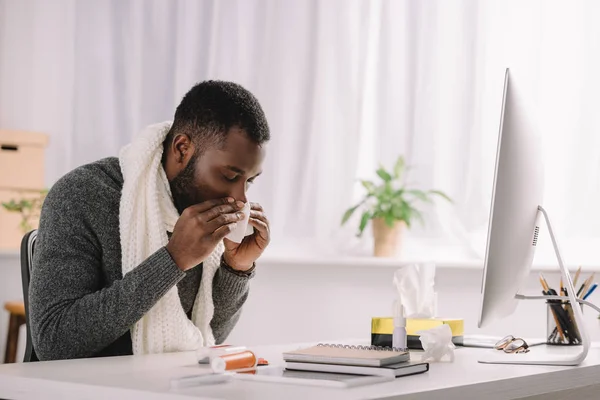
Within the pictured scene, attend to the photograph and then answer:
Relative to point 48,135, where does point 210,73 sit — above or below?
above

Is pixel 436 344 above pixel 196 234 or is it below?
below

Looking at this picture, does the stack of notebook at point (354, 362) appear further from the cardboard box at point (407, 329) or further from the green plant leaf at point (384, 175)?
the green plant leaf at point (384, 175)

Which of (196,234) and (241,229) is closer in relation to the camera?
(196,234)

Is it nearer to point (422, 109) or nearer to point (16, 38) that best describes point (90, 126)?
point (16, 38)

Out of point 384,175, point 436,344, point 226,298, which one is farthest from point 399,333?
point 384,175

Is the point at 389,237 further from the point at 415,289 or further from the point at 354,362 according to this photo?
the point at 354,362

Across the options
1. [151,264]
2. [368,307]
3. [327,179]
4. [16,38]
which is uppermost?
[16,38]

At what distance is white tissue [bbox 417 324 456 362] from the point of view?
4.44ft

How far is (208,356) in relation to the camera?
1.28 metres

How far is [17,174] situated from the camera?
11.1 feet

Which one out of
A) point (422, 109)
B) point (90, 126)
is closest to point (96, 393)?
point (422, 109)

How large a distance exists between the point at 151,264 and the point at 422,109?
1841 mm

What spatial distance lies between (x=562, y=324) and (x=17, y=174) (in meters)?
2.35

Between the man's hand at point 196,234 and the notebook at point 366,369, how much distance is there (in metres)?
0.37
